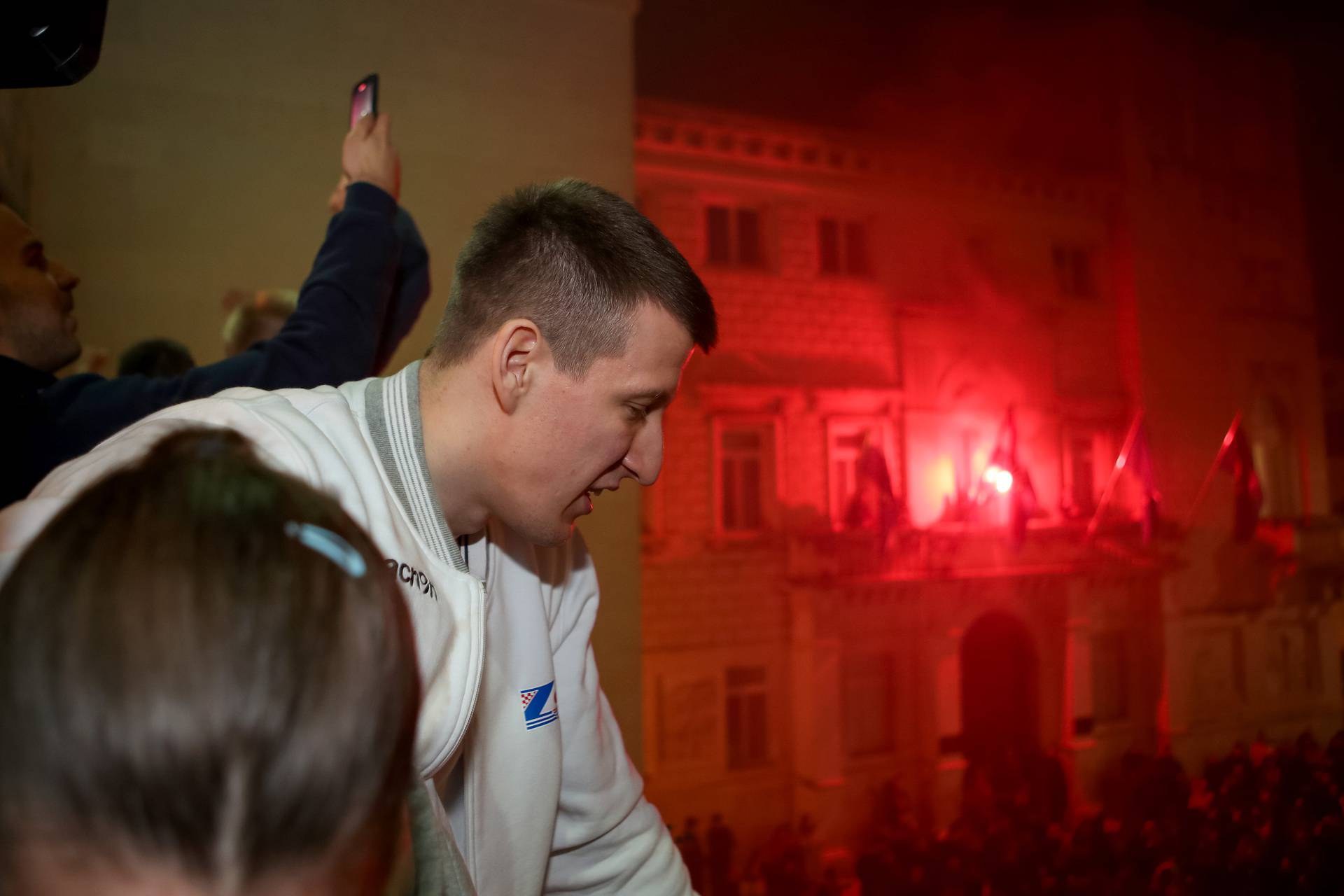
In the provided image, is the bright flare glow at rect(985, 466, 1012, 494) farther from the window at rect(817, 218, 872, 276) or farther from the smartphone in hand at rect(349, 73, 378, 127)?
the smartphone in hand at rect(349, 73, 378, 127)

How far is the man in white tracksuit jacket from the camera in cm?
106

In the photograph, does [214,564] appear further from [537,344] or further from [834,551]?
[834,551]

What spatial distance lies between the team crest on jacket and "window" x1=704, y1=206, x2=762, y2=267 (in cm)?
275

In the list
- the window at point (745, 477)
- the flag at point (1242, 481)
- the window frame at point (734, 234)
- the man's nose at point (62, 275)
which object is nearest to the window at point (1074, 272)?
the flag at point (1242, 481)

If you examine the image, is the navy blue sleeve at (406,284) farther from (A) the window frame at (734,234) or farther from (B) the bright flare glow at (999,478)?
(B) the bright flare glow at (999,478)

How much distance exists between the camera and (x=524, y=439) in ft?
3.63

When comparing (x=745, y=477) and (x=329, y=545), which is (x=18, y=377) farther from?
(x=745, y=477)

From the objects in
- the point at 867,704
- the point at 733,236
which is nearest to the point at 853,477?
the point at 867,704

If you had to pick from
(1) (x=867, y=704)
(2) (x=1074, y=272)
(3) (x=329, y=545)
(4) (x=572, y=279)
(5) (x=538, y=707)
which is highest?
(2) (x=1074, y=272)

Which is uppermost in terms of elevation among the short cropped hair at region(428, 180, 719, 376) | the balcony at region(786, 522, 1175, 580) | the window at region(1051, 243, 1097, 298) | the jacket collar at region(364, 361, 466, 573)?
the window at region(1051, 243, 1097, 298)

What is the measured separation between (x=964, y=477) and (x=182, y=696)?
3.90 metres

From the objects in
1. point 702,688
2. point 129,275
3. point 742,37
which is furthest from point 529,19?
point 702,688

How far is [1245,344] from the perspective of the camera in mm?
4016

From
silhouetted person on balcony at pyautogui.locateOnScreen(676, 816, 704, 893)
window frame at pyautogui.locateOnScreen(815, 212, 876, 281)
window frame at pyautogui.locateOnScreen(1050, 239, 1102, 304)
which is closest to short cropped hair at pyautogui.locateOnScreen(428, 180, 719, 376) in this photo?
silhouetted person on balcony at pyautogui.locateOnScreen(676, 816, 704, 893)
